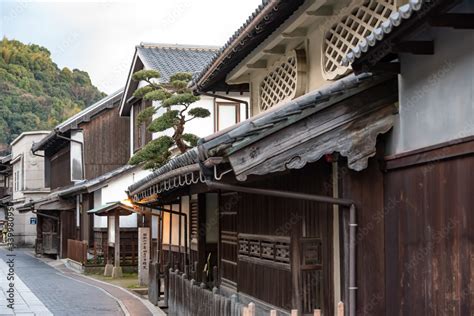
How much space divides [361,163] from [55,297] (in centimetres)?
1587

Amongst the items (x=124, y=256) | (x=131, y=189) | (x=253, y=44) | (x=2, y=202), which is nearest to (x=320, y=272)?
(x=253, y=44)

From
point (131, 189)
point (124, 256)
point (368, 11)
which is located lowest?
point (124, 256)

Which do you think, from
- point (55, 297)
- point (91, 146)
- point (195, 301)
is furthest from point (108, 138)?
point (195, 301)

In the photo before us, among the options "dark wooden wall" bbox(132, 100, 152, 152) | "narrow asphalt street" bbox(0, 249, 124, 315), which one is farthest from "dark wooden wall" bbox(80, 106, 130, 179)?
"narrow asphalt street" bbox(0, 249, 124, 315)

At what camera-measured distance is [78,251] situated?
31891 millimetres

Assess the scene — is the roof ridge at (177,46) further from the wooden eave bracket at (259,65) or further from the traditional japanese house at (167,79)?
the wooden eave bracket at (259,65)

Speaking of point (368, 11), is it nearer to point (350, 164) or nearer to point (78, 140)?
point (350, 164)

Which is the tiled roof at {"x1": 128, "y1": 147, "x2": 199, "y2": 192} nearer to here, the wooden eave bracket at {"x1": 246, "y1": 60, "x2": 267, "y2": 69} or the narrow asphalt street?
the wooden eave bracket at {"x1": 246, "y1": 60, "x2": 267, "y2": 69}

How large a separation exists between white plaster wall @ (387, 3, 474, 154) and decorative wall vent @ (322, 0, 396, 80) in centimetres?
141

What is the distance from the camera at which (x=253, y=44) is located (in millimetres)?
11477

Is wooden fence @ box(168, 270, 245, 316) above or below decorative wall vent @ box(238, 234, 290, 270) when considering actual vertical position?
below

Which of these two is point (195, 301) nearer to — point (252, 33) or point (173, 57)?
point (252, 33)

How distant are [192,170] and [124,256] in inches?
818

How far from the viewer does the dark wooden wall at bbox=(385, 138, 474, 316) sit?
594cm
